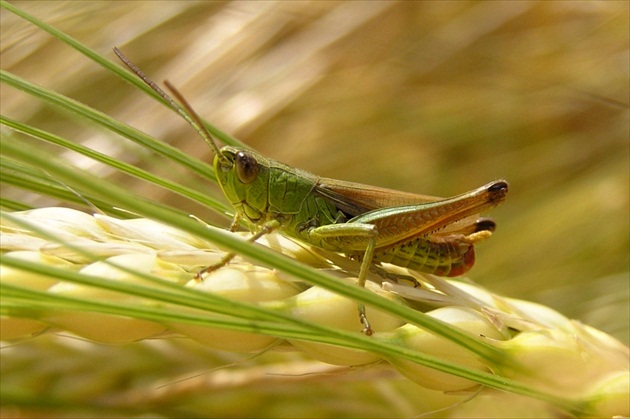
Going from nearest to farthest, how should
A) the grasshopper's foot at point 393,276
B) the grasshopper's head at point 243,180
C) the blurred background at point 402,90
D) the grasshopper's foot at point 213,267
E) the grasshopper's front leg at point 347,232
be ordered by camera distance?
the grasshopper's foot at point 213,267 < the grasshopper's foot at point 393,276 < the grasshopper's front leg at point 347,232 < the grasshopper's head at point 243,180 < the blurred background at point 402,90

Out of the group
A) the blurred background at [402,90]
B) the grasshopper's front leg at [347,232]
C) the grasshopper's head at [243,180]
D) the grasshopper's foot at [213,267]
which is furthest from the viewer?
the blurred background at [402,90]

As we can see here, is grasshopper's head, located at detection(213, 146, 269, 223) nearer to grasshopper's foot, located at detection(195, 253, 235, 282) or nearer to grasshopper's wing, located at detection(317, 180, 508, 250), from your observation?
grasshopper's wing, located at detection(317, 180, 508, 250)

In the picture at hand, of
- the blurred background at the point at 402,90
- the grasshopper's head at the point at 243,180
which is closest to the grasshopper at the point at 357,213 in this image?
the grasshopper's head at the point at 243,180

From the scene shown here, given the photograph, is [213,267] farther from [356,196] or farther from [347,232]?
[356,196]

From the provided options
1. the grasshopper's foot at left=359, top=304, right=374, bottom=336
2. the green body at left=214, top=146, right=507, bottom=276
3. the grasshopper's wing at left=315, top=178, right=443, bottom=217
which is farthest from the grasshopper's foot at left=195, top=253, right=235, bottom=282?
the grasshopper's wing at left=315, top=178, right=443, bottom=217

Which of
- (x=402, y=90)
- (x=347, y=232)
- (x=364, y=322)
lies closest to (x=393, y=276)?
(x=347, y=232)

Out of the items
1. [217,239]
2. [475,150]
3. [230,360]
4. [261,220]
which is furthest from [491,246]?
[217,239]

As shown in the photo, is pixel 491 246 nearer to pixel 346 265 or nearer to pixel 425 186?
pixel 425 186

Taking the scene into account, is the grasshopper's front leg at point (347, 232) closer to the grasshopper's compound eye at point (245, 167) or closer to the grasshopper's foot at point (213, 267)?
the grasshopper's compound eye at point (245, 167)
